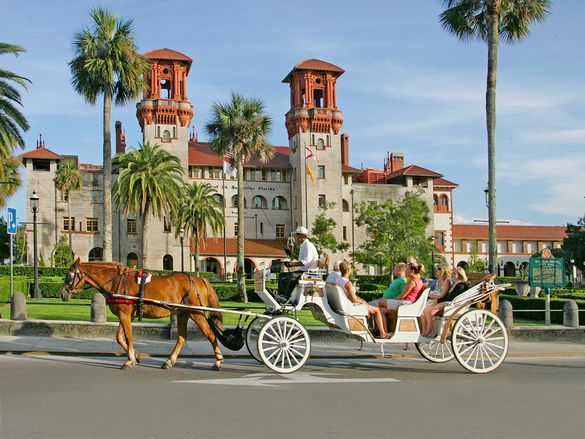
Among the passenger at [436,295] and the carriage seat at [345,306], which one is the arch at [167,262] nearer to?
the passenger at [436,295]

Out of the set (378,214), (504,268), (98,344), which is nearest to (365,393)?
(98,344)

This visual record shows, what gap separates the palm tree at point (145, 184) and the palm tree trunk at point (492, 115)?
30214mm

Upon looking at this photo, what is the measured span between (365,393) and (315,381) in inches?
51.5

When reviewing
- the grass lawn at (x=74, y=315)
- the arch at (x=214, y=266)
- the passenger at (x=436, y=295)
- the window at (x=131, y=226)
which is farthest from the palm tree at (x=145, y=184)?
the passenger at (x=436, y=295)

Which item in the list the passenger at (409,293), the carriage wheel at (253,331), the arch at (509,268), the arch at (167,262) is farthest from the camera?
the arch at (509,268)

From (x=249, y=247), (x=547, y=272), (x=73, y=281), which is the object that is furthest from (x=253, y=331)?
(x=249, y=247)

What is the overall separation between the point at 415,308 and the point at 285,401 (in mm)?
3794

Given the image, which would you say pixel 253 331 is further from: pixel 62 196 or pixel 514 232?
pixel 514 232

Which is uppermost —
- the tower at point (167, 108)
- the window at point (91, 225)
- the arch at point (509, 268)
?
the tower at point (167, 108)

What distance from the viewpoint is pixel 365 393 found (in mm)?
9258

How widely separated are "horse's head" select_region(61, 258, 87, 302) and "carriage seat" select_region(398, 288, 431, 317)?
5821mm

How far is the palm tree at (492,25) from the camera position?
2436 cm

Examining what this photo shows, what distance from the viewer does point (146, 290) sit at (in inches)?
470

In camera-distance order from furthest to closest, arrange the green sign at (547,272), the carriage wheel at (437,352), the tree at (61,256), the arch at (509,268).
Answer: the arch at (509,268), the tree at (61,256), the green sign at (547,272), the carriage wheel at (437,352)
